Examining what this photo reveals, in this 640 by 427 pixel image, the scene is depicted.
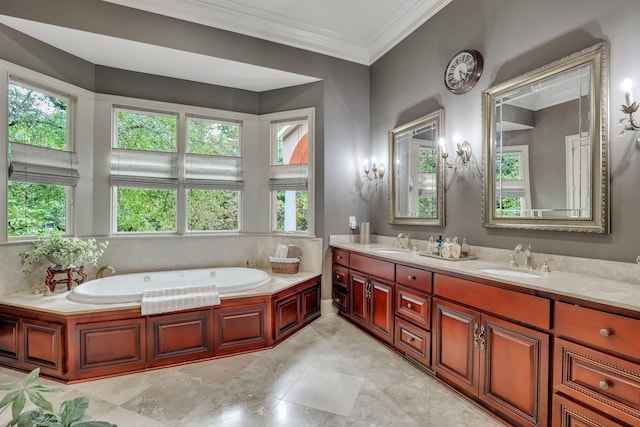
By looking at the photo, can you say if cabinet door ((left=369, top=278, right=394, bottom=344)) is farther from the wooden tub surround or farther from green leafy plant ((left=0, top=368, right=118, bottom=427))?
green leafy plant ((left=0, top=368, right=118, bottom=427))

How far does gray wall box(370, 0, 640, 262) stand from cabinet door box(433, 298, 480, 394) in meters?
0.69

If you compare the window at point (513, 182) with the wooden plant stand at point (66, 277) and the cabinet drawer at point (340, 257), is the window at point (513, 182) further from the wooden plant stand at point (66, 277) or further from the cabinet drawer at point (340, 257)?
the wooden plant stand at point (66, 277)

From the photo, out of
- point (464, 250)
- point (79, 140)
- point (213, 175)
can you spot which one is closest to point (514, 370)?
point (464, 250)

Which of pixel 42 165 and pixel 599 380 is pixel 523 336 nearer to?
pixel 599 380

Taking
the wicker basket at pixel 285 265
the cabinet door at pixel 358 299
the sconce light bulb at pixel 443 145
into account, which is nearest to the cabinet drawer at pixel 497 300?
the cabinet door at pixel 358 299

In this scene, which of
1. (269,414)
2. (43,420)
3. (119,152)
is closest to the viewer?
(43,420)

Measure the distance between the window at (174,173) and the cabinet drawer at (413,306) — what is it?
2.41 metres

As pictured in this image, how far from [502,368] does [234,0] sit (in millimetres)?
3816

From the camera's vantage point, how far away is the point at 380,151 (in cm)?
395

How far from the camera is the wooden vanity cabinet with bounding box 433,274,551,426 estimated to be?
1680 mm

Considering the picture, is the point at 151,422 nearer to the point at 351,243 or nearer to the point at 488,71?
the point at 351,243

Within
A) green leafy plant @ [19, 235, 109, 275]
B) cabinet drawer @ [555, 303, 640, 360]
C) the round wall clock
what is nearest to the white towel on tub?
green leafy plant @ [19, 235, 109, 275]

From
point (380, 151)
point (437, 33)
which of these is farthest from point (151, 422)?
point (437, 33)

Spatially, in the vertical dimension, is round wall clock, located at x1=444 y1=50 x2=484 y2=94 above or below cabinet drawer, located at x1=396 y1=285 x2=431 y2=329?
above
